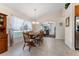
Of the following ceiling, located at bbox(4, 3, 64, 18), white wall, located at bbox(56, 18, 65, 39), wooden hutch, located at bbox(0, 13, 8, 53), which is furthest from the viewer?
white wall, located at bbox(56, 18, 65, 39)

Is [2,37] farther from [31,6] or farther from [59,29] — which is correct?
[59,29]

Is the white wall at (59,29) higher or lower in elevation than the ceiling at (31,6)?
lower

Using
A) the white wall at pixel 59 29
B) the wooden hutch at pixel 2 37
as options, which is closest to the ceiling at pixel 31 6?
the wooden hutch at pixel 2 37

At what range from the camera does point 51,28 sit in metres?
19.9

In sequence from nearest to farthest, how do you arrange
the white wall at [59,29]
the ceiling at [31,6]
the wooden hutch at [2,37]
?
the wooden hutch at [2,37] < the ceiling at [31,6] < the white wall at [59,29]

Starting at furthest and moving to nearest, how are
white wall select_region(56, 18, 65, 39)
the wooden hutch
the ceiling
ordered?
1. white wall select_region(56, 18, 65, 39)
2. the ceiling
3. the wooden hutch

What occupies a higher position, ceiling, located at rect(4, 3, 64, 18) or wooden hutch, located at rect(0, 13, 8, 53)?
ceiling, located at rect(4, 3, 64, 18)

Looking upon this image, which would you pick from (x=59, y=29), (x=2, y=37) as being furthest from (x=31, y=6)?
(x=59, y=29)

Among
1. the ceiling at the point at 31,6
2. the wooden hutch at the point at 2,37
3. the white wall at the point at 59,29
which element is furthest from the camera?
the white wall at the point at 59,29

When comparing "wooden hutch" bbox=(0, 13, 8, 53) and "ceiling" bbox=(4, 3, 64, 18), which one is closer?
"wooden hutch" bbox=(0, 13, 8, 53)

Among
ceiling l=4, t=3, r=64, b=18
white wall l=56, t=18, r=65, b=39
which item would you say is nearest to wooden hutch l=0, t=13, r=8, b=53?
ceiling l=4, t=3, r=64, b=18

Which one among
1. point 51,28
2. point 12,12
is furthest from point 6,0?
point 51,28

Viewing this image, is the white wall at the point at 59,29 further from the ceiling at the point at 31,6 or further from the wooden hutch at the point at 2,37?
the wooden hutch at the point at 2,37

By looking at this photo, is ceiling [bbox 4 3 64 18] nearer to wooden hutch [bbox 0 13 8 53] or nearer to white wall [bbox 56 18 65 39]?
wooden hutch [bbox 0 13 8 53]
